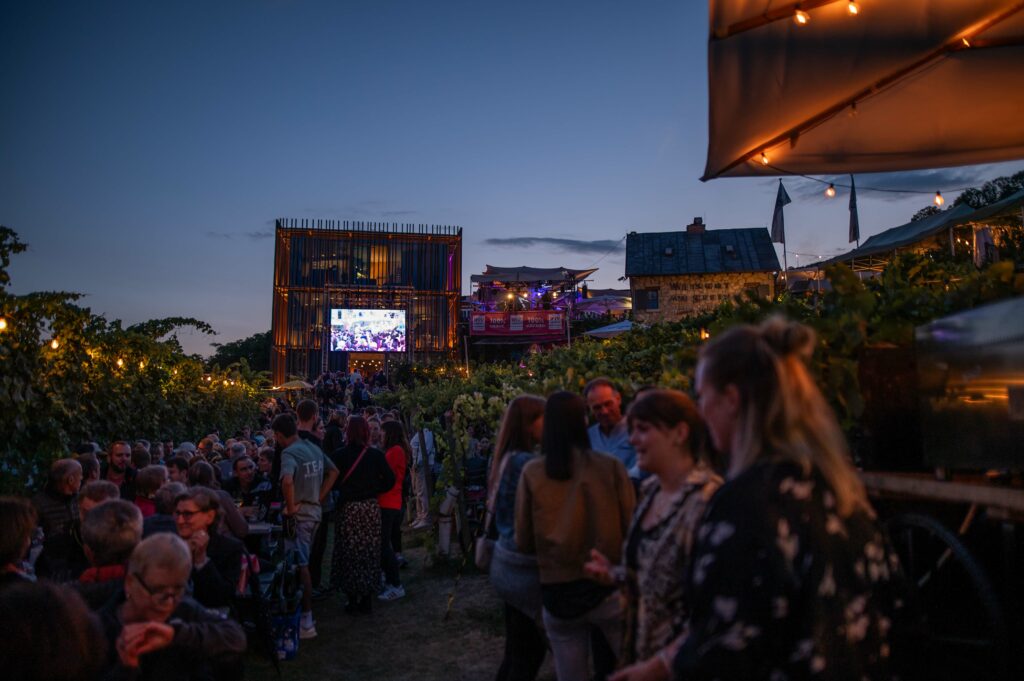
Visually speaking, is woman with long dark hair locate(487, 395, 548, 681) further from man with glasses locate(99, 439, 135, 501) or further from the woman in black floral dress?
man with glasses locate(99, 439, 135, 501)

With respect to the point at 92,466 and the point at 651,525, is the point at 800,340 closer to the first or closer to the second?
the point at 651,525

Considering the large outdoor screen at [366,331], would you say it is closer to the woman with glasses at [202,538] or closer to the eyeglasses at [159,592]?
the woman with glasses at [202,538]

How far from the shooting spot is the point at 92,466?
5.76 m

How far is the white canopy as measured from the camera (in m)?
3.88

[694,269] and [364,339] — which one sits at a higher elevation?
[694,269]

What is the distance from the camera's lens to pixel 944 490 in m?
2.12

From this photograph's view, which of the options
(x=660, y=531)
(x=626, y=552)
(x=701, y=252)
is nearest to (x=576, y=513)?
(x=626, y=552)

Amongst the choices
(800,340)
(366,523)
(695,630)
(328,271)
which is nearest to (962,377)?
(800,340)

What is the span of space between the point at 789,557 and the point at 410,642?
500 centimetres

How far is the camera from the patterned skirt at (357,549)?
6613mm

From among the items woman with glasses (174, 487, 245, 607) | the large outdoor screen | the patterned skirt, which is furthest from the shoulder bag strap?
the large outdoor screen

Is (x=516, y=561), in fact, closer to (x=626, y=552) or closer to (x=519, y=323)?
(x=626, y=552)

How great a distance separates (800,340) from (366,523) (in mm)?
5937

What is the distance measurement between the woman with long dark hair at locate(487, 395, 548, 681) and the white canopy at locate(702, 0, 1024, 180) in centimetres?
245
